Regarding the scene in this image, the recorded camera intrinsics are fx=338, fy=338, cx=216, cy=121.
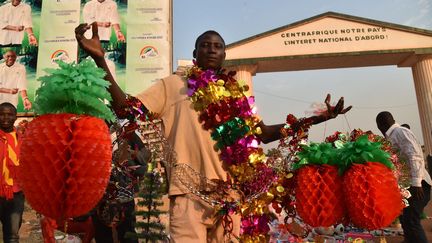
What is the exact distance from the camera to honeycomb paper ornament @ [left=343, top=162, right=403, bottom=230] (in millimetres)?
1821

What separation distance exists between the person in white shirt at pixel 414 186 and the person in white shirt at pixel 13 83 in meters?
9.90

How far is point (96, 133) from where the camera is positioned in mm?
1424

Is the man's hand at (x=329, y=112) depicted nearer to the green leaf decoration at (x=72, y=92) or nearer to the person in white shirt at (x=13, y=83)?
the green leaf decoration at (x=72, y=92)

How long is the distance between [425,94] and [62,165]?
→ 12.3m

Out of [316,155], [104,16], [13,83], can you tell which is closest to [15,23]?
[13,83]

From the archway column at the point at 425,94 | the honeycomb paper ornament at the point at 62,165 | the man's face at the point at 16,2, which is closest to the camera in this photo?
the honeycomb paper ornament at the point at 62,165

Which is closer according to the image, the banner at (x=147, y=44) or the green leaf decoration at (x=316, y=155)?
the green leaf decoration at (x=316, y=155)

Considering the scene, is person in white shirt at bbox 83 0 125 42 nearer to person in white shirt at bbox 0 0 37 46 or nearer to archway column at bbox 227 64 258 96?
person in white shirt at bbox 0 0 37 46

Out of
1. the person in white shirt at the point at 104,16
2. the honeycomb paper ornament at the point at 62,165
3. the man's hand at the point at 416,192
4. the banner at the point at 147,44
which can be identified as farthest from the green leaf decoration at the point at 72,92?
the person in white shirt at the point at 104,16

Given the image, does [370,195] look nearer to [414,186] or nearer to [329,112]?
[329,112]

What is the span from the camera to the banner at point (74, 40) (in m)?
9.65

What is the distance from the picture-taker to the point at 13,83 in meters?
10.2

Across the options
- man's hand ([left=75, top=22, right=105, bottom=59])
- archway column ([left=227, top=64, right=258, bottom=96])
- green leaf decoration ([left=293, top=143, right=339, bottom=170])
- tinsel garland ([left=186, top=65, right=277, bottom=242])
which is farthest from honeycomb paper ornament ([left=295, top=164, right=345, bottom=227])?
archway column ([left=227, top=64, right=258, bottom=96])

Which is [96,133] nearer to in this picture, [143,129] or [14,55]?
[143,129]
